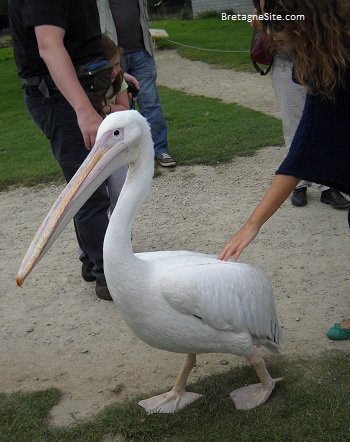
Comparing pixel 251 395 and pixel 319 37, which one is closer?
pixel 319 37

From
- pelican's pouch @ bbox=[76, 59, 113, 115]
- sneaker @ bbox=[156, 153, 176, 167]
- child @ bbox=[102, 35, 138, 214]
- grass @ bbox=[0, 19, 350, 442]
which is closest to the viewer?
grass @ bbox=[0, 19, 350, 442]

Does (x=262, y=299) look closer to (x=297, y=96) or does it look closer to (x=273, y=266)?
Result: (x=273, y=266)

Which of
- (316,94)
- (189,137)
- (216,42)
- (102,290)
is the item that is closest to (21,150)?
(189,137)

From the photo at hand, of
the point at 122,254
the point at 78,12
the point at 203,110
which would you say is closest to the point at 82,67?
the point at 78,12

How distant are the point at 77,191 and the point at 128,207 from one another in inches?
7.9

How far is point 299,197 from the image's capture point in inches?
173

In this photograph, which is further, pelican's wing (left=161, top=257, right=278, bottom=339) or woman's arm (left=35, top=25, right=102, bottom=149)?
woman's arm (left=35, top=25, right=102, bottom=149)

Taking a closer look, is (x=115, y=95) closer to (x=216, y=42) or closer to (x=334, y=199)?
(x=334, y=199)

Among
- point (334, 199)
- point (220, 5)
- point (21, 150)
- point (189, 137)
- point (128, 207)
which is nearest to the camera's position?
point (128, 207)

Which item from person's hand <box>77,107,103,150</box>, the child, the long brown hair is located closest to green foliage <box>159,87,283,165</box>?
the child

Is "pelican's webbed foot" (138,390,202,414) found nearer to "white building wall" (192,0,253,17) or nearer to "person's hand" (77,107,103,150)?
"person's hand" (77,107,103,150)

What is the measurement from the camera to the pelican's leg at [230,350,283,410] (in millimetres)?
2445

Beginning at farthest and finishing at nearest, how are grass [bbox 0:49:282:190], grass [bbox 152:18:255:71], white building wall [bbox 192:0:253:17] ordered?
white building wall [bbox 192:0:253:17] → grass [bbox 152:18:255:71] → grass [bbox 0:49:282:190]

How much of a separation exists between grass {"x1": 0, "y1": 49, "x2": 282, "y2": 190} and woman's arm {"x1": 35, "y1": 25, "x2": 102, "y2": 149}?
2.73 m
